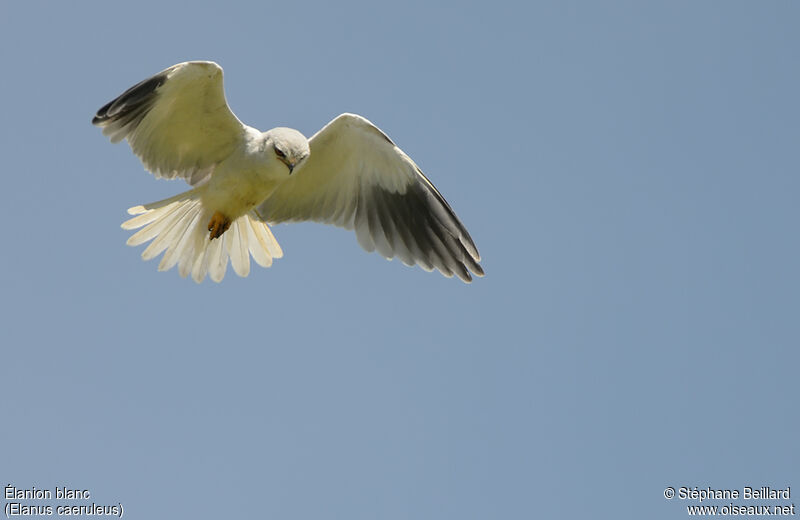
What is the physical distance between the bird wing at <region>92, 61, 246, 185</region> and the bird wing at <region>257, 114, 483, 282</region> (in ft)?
2.05

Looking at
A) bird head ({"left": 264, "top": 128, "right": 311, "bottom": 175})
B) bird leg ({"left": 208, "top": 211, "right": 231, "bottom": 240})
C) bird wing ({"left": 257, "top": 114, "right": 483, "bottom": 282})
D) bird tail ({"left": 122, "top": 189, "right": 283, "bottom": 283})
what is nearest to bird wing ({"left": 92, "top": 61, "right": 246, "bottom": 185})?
bird tail ({"left": 122, "top": 189, "right": 283, "bottom": 283})

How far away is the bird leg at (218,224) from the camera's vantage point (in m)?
7.45

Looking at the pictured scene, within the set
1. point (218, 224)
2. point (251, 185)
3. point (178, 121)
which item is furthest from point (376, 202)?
point (178, 121)

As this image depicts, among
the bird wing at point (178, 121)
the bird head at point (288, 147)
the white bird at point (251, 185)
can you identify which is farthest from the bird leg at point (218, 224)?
the bird head at point (288, 147)

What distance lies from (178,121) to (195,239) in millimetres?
964

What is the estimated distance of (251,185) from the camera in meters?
7.09

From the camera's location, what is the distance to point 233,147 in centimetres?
744

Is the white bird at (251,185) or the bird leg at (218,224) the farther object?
the bird leg at (218,224)

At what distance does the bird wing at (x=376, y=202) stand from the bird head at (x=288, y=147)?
1.55ft

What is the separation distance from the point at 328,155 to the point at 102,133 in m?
1.69

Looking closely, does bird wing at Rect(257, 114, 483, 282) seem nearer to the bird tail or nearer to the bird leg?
the bird tail

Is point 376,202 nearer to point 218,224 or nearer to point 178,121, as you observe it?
point 218,224

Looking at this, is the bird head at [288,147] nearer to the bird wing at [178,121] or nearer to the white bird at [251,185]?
the white bird at [251,185]

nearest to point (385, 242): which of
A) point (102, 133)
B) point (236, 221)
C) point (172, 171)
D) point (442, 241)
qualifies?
point (442, 241)
